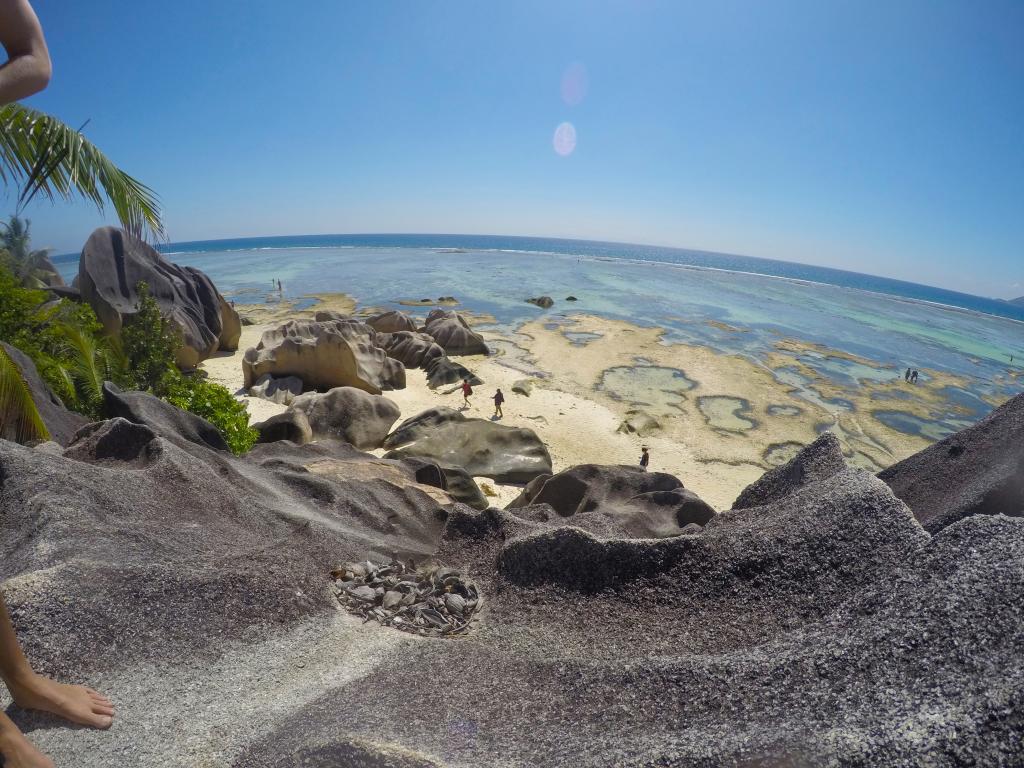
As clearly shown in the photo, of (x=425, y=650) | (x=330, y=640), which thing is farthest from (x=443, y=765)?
(x=330, y=640)

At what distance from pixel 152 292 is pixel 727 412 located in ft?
86.8

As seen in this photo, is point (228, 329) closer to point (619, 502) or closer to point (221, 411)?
point (221, 411)

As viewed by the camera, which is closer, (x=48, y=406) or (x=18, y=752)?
(x=18, y=752)

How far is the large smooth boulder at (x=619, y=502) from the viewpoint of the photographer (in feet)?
28.7

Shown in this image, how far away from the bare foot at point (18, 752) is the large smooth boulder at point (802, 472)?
6.99 meters

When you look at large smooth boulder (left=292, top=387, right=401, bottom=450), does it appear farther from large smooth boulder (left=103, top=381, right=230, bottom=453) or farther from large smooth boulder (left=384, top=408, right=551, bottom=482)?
large smooth boulder (left=103, top=381, right=230, bottom=453)

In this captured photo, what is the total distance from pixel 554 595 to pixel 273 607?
2582mm

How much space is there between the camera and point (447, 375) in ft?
83.7

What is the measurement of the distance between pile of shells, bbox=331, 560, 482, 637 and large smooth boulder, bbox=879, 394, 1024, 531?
5.31m

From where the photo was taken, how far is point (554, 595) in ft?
17.2

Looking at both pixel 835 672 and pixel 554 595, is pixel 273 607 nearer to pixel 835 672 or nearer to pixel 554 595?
pixel 554 595

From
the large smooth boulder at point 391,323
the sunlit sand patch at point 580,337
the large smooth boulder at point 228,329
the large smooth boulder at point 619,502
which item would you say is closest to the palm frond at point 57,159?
the large smooth boulder at point 619,502

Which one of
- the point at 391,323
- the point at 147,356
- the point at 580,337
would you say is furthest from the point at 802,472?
the point at 580,337

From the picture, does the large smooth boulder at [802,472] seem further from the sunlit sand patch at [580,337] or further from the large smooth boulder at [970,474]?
the sunlit sand patch at [580,337]
